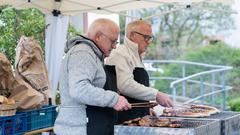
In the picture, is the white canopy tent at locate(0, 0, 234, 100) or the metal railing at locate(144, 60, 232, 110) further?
the metal railing at locate(144, 60, 232, 110)

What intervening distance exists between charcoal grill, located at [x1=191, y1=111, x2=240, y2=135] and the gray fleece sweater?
0.70m

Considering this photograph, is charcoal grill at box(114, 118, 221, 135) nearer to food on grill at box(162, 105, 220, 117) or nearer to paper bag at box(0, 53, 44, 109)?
food on grill at box(162, 105, 220, 117)

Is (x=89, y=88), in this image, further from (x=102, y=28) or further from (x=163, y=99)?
(x=163, y=99)

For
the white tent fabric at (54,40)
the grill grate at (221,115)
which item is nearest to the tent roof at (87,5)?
the white tent fabric at (54,40)

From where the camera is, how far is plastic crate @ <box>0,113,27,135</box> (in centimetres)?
323

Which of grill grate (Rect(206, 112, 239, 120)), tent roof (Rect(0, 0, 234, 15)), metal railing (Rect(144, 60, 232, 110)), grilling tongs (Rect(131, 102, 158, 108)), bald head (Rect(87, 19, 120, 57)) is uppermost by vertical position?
tent roof (Rect(0, 0, 234, 15))

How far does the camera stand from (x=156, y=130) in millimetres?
2521

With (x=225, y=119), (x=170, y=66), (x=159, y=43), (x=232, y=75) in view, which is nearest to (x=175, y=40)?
(x=159, y=43)

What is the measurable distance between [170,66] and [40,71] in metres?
5.88

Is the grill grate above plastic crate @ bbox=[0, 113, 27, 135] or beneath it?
above

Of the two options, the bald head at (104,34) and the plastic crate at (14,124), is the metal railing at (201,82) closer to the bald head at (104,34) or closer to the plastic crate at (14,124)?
the plastic crate at (14,124)

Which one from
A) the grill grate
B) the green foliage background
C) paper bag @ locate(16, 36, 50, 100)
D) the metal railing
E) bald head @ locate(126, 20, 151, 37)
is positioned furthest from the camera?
the green foliage background

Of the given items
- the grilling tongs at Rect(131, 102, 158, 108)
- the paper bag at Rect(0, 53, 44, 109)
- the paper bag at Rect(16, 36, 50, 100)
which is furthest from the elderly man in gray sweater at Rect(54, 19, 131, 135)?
the paper bag at Rect(16, 36, 50, 100)

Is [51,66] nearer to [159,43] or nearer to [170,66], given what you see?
[170,66]
